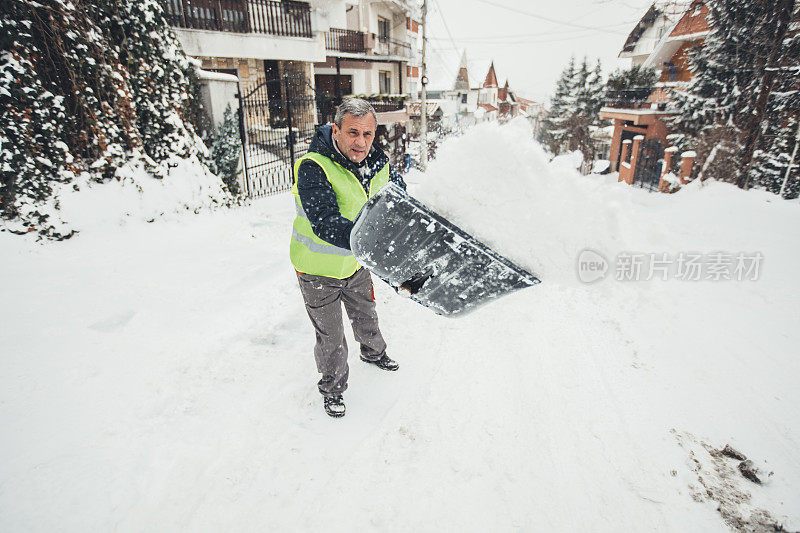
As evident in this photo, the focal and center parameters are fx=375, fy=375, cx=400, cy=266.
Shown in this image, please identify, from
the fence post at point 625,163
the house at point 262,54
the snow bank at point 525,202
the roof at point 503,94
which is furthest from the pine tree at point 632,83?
the roof at point 503,94

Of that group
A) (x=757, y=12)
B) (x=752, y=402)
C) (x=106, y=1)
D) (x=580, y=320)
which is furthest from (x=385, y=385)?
(x=757, y=12)

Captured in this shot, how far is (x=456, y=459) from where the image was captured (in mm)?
1963

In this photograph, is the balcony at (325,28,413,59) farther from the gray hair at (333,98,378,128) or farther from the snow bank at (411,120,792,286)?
the snow bank at (411,120,792,286)

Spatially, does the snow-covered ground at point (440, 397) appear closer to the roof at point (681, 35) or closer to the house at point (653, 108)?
the house at point (653, 108)

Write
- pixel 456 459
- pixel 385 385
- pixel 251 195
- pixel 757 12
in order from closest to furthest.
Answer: pixel 456 459 → pixel 385 385 → pixel 251 195 → pixel 757 12

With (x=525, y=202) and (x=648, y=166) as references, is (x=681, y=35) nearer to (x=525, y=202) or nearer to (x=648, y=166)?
(x=648, y=166)

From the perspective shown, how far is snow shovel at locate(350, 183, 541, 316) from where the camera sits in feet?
5.17

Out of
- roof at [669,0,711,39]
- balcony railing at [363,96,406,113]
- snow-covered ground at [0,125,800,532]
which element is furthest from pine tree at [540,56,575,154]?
snow-covered ground at [0,125,800,532]

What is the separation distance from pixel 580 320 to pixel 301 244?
2.55 m

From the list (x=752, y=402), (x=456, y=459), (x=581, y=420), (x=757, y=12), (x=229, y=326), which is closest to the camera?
(x=456, y=459)

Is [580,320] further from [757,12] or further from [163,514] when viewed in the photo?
[757,12]

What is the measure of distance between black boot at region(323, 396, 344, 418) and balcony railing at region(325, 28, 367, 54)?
21050 mm

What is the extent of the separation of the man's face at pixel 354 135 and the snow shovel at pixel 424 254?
1.54 feet

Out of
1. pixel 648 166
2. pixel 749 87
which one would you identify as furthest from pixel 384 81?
pixel 749 87
